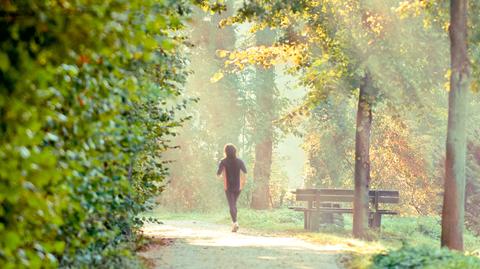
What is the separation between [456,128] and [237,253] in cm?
413

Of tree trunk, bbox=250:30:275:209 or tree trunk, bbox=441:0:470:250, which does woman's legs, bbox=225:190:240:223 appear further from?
tree trunk, bbox=250:30:275:209

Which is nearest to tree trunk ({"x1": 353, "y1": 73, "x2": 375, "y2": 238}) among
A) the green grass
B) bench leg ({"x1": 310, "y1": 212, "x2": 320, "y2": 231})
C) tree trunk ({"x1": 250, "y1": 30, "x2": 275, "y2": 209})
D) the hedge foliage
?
the green grass

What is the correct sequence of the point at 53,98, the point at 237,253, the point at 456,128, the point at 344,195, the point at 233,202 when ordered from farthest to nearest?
the point at 344,195
the point at 233,202
the point at 237,253
the point at 456,128
the point at 53,98

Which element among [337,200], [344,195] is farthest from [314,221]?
[344,195]

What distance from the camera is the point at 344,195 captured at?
22703 millimetres

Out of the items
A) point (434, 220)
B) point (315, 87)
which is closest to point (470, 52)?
point (315, 87)

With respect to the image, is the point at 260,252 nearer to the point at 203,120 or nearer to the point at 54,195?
the point at 54,195

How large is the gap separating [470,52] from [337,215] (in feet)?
36.7

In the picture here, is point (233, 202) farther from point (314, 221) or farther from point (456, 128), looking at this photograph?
point (456, 128)

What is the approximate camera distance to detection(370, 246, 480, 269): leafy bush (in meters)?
10.5

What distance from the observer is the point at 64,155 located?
4.05 m

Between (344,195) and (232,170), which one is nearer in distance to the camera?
(232,170)

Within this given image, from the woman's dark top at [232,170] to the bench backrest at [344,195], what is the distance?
347cm

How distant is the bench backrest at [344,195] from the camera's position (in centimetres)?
2262
